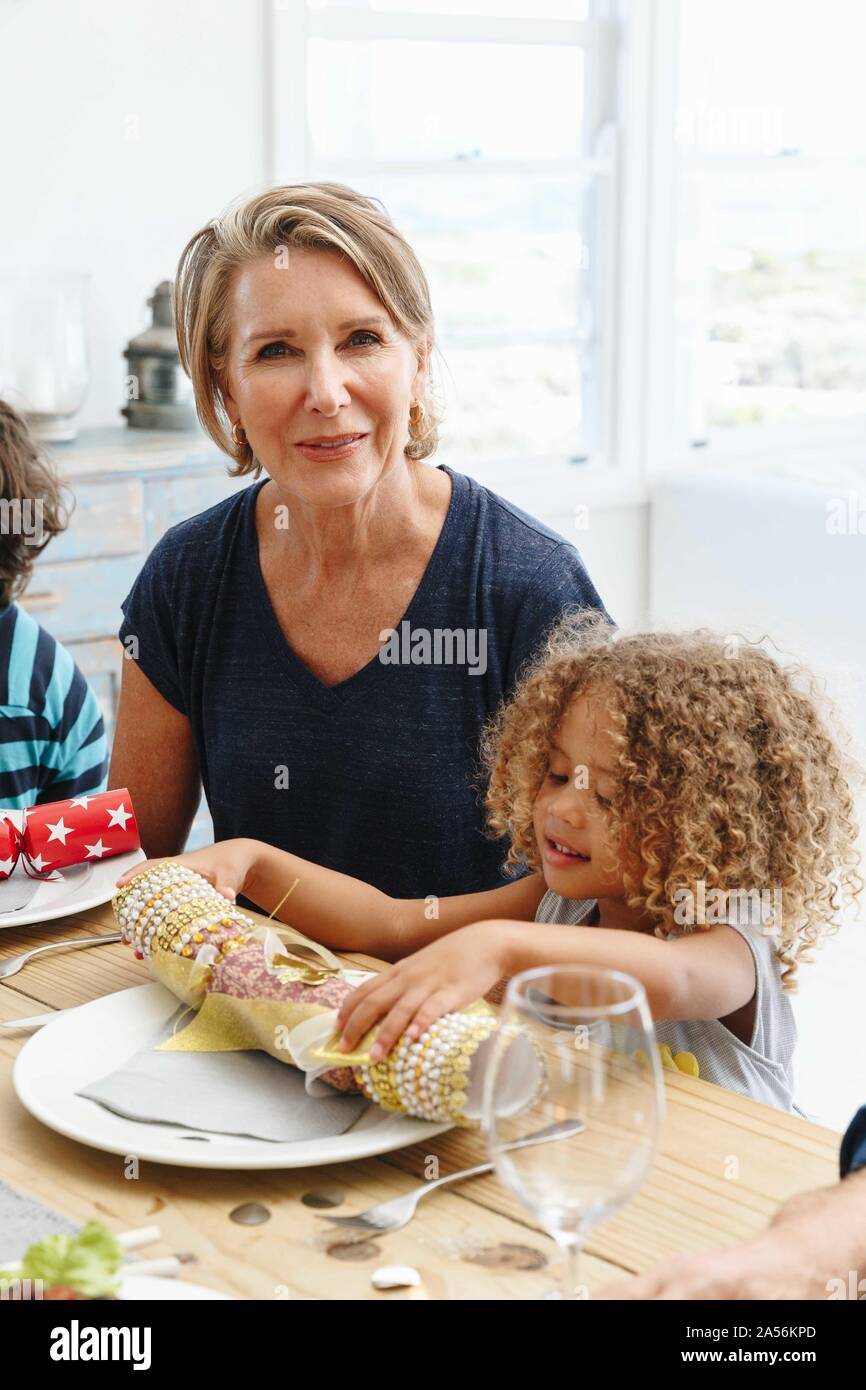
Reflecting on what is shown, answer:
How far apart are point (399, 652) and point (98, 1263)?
1.00 m

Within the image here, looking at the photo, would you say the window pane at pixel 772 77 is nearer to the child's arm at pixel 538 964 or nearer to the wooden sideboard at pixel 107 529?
the wooden sideboard at pixel 107 529

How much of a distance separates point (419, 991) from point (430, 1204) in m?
0.14

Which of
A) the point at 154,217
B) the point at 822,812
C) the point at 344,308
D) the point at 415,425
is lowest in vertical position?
the point at 822,812

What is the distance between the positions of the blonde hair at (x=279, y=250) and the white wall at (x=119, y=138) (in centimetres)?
182

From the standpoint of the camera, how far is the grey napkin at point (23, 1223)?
2.87 feet

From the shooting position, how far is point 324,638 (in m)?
1.68

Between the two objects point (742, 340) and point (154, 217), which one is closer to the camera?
point (154, 217)

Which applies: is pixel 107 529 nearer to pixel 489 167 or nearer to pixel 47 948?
pixel 489 167

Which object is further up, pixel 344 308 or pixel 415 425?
pixel 344 308

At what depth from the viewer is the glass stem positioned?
740mm
